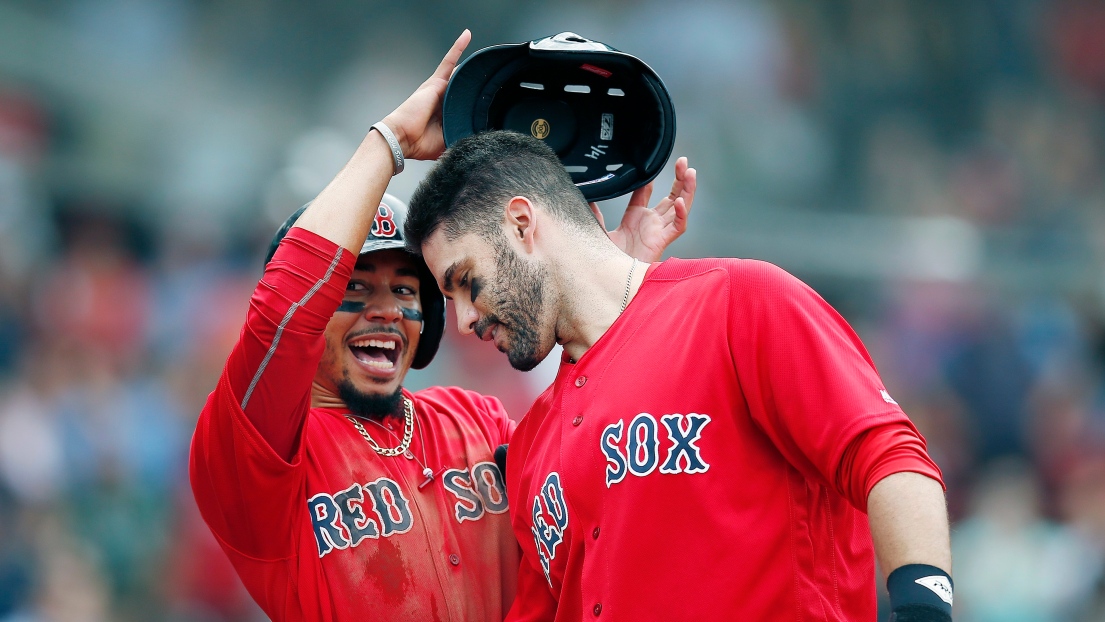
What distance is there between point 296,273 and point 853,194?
7.81 metres

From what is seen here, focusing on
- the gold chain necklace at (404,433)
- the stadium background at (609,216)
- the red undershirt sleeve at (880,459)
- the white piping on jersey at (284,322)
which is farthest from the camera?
the stadium background at (609,216)

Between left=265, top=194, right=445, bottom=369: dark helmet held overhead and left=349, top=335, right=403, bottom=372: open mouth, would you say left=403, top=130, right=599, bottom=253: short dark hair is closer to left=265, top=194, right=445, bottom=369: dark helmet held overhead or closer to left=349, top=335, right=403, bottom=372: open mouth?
left=265, top=194, right=445, bottom=369: dark helmet held overhead

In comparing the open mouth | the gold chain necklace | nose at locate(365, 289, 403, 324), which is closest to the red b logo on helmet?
nose at locate(365, 289, 403, 324)

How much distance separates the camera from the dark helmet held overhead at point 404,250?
3273 mm

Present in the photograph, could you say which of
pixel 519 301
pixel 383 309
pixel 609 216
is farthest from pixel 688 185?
pixel 609 216

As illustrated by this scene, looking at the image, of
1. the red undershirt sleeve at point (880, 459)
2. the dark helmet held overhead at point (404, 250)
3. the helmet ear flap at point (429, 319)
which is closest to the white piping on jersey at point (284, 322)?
the dark helmet held overhead at point (404, 250)

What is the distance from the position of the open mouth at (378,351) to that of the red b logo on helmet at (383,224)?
0.94ft

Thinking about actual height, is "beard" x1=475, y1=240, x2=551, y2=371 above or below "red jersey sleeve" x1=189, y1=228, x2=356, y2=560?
above

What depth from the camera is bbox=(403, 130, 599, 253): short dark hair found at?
295 cm

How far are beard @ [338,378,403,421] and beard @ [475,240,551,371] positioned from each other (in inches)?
22.9

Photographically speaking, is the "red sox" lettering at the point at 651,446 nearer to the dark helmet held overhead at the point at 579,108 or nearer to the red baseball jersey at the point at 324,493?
the red baseball jersey at the point at 324,493

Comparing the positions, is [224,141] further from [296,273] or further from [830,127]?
[296,273]

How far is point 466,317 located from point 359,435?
1.93ft

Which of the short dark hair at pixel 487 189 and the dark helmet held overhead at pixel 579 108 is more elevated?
the dark helmet held overhead at pixel 579 108
